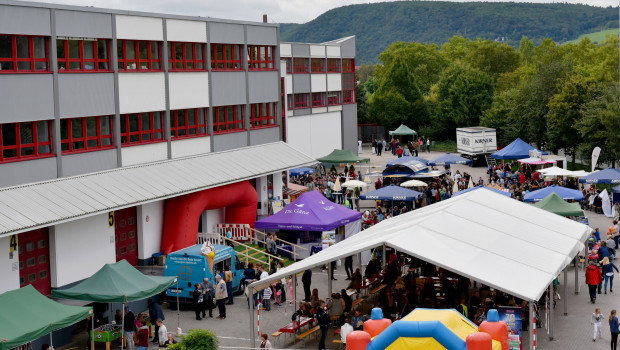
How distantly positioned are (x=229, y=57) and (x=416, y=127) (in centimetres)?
5882

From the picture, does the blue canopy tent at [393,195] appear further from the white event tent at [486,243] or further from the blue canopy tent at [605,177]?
the white event tent at [486,243]

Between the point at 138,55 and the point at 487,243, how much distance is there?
52.4ft

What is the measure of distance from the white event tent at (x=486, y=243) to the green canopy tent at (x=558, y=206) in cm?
618


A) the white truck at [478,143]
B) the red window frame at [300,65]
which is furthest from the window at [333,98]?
the white truck at [478,143]

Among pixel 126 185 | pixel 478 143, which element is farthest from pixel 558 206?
pixel 478 143

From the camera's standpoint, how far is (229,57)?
40719mm

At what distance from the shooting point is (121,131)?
3316 centimetres

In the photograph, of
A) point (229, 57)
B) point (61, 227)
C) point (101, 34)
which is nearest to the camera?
point (61, 227)

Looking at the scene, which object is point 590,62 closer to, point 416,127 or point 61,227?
point 416,127

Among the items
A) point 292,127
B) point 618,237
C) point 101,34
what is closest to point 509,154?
point 292,127

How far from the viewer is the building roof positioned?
2609cm

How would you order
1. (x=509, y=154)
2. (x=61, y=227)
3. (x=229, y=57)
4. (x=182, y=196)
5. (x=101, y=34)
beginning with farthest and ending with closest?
(x=509, y=154)
(x=229, y=57)
(x=182, y=196)
(x=101, y=34)
(x=61, y=227)

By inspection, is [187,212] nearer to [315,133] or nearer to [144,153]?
[144,153]

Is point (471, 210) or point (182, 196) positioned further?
point (182, 196)
